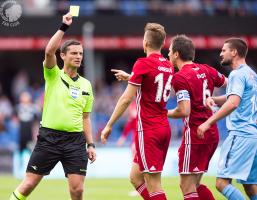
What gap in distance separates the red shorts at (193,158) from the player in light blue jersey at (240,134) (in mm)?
264

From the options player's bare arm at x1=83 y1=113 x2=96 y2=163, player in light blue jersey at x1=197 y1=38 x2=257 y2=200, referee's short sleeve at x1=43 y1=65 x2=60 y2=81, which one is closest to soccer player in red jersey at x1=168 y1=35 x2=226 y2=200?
player in light blue jersey at x1=197 y1=38 x2=257 y2=200

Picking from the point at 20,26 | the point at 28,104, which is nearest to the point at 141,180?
the point at 28,104

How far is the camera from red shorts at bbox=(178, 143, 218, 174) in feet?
32.9

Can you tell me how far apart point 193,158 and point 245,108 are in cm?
91

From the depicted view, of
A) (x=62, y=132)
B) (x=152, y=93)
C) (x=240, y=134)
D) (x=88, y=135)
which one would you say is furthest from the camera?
(x=88, y=135)

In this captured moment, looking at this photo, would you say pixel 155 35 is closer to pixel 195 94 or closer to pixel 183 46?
pixel 183 46

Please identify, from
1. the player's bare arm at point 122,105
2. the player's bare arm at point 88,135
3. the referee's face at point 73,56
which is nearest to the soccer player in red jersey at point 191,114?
the player's bare arm at point 122,105

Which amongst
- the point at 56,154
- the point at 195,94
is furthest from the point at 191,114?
the point at 56,154

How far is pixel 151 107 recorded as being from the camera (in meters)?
9.80

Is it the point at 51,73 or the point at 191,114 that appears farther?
the point at 191,114

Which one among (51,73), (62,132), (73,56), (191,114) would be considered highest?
(73,56)

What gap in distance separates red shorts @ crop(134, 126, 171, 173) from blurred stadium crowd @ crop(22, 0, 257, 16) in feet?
70.9

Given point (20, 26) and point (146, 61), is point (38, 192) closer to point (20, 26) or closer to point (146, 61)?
point (146, 61)

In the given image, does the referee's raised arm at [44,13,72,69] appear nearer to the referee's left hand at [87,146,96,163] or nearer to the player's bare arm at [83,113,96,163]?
the player's bare arm at [83,113,96,163]
